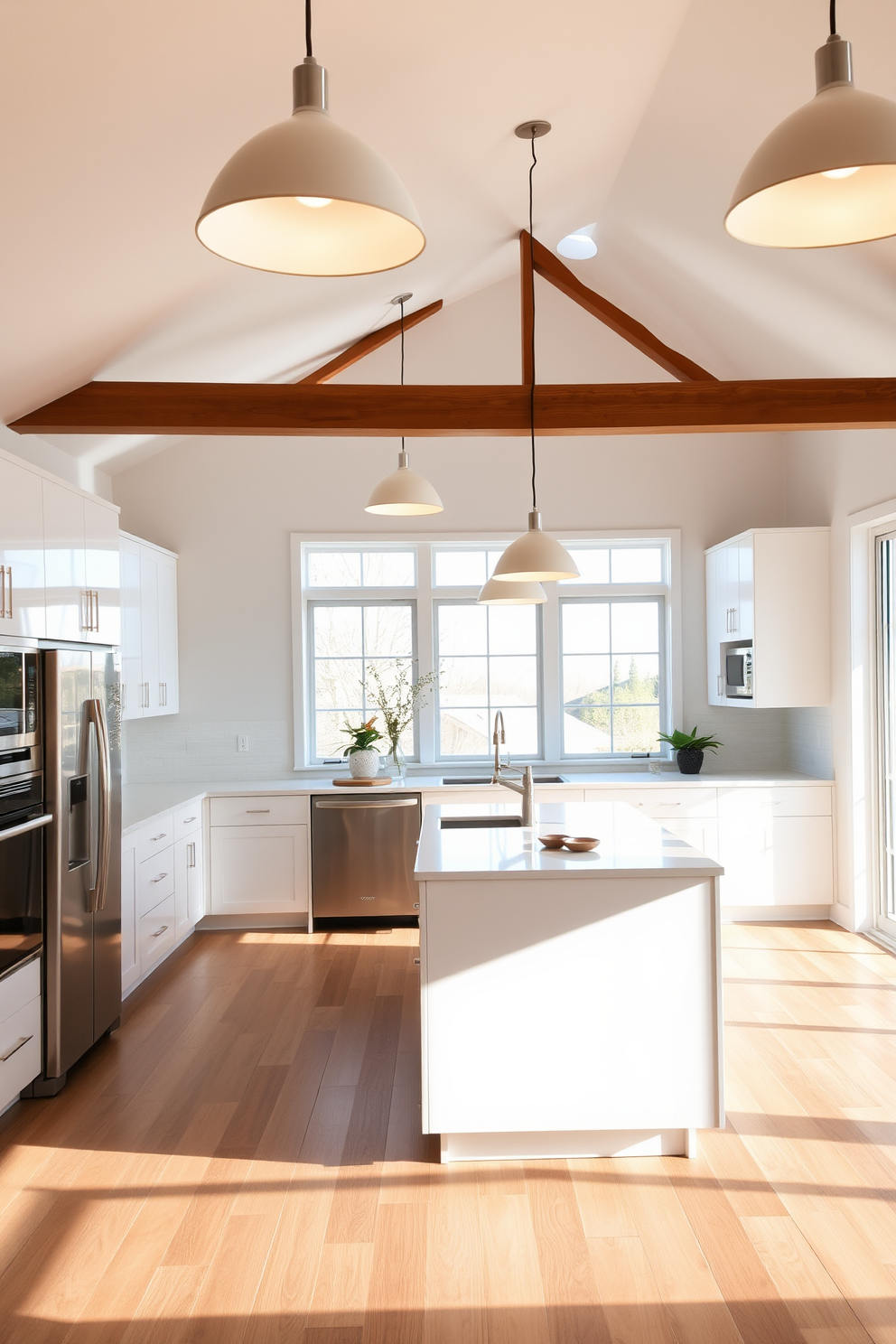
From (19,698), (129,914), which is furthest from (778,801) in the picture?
(19,698)

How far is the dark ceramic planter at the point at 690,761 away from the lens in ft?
20.2

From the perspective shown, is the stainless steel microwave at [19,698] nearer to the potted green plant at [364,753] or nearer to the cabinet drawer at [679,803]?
the potted green plant at [364,753]

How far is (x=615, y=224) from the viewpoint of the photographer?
203 inches

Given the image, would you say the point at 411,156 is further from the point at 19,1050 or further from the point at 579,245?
the point at 19,1050

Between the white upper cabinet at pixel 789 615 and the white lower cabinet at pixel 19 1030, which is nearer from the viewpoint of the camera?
the white lower cabinet at pixel 19 1030

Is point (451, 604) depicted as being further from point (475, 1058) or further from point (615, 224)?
point (475, 1058)

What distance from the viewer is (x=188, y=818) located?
5.48 m

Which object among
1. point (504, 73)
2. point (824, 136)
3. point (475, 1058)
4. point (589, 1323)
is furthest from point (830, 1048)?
point (504, 73)

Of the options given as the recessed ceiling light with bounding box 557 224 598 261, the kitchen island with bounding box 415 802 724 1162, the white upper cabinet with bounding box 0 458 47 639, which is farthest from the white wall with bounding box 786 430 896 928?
the white upper cabinet with bounding box 0 458 47 639

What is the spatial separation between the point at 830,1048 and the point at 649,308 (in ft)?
13.6

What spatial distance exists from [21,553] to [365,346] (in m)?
3.18

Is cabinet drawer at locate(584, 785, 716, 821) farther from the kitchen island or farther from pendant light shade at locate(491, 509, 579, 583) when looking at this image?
the kitchen island

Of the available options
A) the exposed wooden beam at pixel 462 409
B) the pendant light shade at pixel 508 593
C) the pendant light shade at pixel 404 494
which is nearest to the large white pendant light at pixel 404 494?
the pendant light shade at pixel 404 494

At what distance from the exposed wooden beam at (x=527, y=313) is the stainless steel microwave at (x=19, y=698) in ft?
7.66
